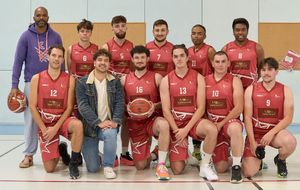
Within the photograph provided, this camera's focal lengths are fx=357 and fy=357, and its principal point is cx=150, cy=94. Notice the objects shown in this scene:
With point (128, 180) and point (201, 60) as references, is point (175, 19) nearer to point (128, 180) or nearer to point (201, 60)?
point (201, 60)

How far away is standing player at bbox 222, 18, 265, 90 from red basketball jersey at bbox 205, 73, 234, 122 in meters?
0.52

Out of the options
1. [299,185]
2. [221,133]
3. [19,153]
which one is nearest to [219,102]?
[221,133]

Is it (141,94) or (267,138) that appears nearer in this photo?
(267,138)

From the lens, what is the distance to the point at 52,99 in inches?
181

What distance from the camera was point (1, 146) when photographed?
6375 millimetres

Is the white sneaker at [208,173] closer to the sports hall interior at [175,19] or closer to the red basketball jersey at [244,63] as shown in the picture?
the red basketball jersey at [244,63]

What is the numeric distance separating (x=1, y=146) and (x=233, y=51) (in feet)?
14.2

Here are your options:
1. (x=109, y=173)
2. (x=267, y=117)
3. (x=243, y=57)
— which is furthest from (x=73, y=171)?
(x=243, y=57)

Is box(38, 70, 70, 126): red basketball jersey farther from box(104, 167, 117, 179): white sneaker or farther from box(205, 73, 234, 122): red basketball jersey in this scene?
box(205, 73, 234, 122): red basketball jersey

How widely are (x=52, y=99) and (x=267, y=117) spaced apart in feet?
8.97

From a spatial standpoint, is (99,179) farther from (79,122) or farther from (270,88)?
(270,88)

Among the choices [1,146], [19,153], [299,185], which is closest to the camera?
[299,185]

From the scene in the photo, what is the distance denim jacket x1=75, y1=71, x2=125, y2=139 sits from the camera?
4457 millimetres

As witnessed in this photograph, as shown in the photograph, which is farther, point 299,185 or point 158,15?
point 158,15
